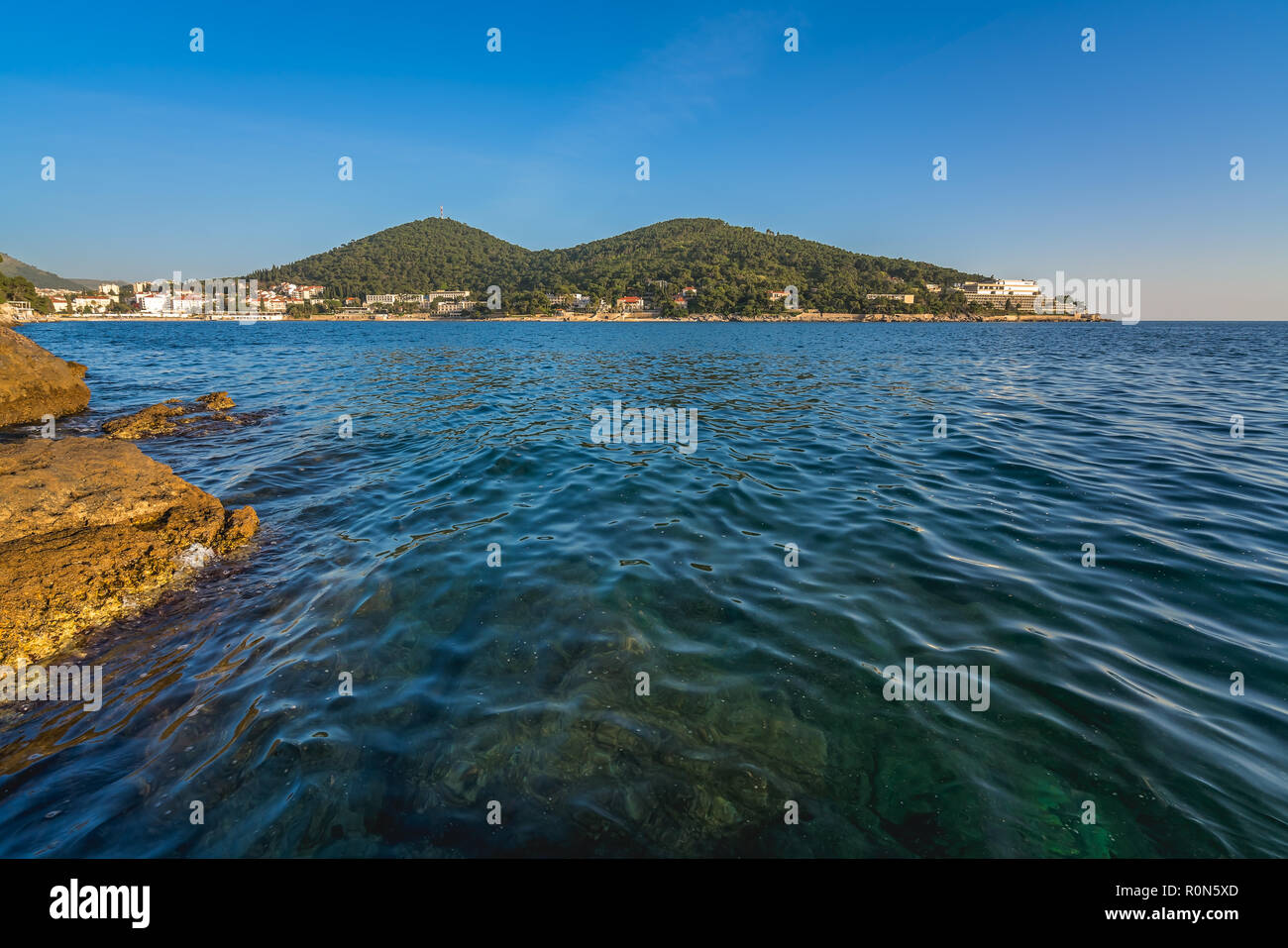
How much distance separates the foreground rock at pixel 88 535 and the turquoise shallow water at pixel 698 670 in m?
0.46

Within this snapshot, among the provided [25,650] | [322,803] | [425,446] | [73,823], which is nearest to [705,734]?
[322,803]

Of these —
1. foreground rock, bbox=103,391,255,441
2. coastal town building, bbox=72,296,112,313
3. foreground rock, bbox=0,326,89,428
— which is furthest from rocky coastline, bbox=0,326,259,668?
coastal town building, bbox=72,296,112,313

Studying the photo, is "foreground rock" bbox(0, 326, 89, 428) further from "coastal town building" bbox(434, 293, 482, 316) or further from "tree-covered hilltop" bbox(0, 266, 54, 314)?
"coastal town building" bbox(434, 293, 482, 316)

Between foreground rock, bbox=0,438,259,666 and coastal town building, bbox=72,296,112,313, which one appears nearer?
foreground rock, bbox=0,438,259,666

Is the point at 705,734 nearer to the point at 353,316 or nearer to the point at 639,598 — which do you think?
the point at 639,598

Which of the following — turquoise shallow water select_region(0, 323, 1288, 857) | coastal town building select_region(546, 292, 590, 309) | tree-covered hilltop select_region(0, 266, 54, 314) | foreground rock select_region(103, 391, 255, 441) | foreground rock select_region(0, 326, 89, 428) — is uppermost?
coastal town building select_region(546, 292, 590, 309)

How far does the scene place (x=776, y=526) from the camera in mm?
8508

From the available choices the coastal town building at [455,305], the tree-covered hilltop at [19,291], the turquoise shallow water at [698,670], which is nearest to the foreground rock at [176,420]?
the turquoise shallow water at [698,670]

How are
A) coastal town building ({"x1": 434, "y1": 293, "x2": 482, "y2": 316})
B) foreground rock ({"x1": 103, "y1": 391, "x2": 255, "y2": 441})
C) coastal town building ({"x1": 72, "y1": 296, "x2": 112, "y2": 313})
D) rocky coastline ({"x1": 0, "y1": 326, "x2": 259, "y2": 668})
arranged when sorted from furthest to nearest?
coastal town building ({"x1": 434, "y1": 293, "x2": 482, "y2": 316})
coastal town building ({"x1": 72, "y1": 296, "x2": 112, "y2": 313})
foreground rock ({"x1": 103, "y1": 391, "x2": 255, "y2": 441})
rocky coastline ({"x1": 0, "y1": 326, "x2": 259, "y2": 668})

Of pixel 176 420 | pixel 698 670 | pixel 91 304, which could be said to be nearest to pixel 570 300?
pixel 176 420

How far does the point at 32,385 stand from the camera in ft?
53.9

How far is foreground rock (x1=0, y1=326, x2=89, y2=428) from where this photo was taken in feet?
51.7

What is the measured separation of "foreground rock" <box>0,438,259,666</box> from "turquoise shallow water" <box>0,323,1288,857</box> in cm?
46
